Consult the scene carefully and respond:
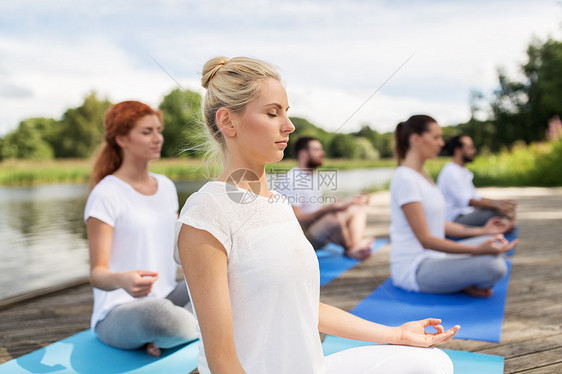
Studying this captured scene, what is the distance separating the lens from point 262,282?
0.99 meters

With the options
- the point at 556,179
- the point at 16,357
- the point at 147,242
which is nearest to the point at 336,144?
the point at 147,242

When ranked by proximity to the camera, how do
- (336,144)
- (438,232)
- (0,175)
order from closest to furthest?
(438,232), (336,144), (0,175)

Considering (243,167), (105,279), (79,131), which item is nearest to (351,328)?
(243,167)

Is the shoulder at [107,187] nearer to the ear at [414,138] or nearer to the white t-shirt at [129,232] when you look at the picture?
the white t-shirt at [129,232]

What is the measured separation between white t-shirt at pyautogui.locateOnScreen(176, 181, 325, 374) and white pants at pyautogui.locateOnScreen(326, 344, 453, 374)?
0.42 ft

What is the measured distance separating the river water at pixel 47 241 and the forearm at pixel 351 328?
0.47m

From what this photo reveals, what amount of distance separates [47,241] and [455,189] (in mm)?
7022

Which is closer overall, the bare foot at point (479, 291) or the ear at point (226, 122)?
the ear at point (226, 122)

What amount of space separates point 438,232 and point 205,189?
221 centimetres

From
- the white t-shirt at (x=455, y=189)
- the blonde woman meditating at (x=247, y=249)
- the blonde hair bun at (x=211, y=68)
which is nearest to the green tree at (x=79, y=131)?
the white t-shirt at (x=455, y=189)

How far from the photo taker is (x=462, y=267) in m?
2.63

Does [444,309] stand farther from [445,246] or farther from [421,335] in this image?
[421,335]

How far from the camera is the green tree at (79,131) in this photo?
74.1ft

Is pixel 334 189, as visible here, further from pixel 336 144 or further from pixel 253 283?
pixel 336 144
